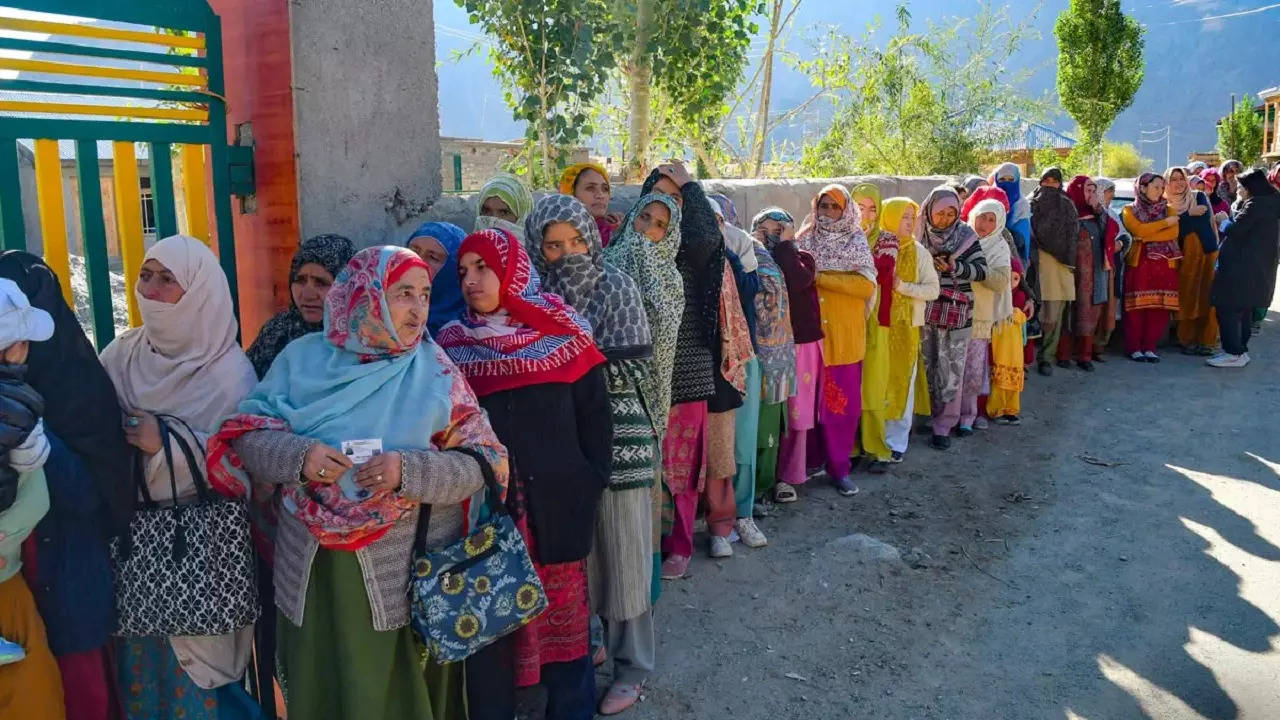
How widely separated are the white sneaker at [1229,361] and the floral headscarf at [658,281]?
21.0ft

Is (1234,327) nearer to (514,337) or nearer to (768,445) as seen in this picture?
(768,445)

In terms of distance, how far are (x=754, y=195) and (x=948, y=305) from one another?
1.43 m

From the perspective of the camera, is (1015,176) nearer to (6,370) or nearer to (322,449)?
(322,449)

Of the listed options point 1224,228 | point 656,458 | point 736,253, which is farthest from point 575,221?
point 1224,228

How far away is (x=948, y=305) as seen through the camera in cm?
578

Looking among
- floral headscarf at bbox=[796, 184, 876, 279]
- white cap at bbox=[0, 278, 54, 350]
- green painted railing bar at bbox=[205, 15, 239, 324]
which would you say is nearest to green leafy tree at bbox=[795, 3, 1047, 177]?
floral headscarf at bbox=[796, 184, 876, 279]

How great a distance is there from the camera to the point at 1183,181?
7.95 meters

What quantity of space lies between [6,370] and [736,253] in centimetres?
302

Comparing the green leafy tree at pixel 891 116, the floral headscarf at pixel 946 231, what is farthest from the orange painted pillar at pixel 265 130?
the green leafy tree at pixel 891 116

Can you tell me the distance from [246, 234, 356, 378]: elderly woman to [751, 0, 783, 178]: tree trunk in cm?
715

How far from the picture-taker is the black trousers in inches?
313

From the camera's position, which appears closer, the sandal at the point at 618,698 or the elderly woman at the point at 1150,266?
the sandal at the point at 618,698

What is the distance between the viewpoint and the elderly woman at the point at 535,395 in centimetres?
265

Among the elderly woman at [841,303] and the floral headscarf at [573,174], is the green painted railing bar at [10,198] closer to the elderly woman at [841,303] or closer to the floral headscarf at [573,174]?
the floral headscarf at [573,174]
